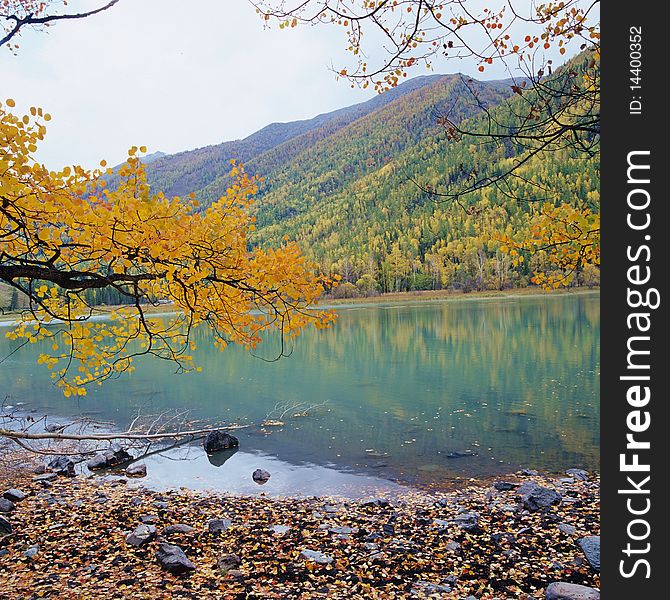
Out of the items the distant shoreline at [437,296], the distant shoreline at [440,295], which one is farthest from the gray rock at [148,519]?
the distant shoreline at [440,295]

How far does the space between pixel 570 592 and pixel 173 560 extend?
4.67 meters

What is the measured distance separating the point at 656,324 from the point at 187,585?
226 inches

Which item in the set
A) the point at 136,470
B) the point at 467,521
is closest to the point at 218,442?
the point at 136,470

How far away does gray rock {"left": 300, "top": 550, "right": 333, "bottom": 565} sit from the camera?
6.67 meters

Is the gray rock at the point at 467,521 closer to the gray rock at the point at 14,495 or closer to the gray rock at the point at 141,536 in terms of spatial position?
the gray rock at the point at 141,536

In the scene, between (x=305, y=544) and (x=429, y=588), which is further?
(x=305, y=544)

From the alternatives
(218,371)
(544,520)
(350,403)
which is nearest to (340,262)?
(218,371)

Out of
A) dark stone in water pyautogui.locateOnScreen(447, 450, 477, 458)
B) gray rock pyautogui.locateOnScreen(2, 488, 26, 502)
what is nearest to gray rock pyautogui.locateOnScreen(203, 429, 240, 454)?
gray rock pyautogui.locateOnScreen(2, 488, 26, 502)

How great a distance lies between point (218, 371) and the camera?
90.8 ft

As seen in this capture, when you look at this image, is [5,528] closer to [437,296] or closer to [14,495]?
[14,495]

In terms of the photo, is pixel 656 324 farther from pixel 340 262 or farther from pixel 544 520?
pixel 340 262

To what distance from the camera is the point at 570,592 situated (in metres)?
5.38

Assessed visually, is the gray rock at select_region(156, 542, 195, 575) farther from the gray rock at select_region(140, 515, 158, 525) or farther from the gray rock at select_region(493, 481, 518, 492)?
the gray rock at select_region(493, 481, 518, 492)

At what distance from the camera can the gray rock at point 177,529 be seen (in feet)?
25.5
